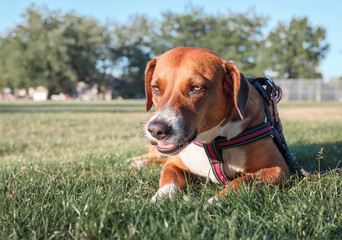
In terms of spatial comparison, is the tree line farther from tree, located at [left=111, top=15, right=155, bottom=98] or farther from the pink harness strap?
the pink harness strap

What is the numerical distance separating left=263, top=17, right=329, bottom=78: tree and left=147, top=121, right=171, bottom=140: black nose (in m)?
56.1

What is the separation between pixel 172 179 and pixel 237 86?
1.04 metres

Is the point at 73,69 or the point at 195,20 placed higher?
the point at 195,20

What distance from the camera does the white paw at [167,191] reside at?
8.36 ft

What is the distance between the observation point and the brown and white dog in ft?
8.86

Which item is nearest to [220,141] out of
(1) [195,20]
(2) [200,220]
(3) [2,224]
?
(2) [200,220]

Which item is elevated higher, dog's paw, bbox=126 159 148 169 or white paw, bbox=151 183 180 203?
white paw, bbox=151 183 180 203

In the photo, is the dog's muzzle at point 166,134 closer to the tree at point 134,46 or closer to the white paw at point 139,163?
the white paw at point 139,163

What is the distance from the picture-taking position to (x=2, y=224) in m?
2.07

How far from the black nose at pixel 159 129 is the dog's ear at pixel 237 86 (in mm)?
710

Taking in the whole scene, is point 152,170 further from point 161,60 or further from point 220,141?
point 161,60

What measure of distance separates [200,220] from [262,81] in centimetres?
235

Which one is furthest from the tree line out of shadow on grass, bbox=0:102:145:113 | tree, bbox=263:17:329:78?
shadow on grass, bbox=0:102:145:113

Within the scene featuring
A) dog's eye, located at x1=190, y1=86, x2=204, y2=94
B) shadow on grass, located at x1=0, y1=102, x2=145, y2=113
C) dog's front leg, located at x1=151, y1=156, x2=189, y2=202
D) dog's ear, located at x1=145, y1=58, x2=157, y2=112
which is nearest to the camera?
dog's front leg, located at x1=151, y1=156, x2=189, y2=202
